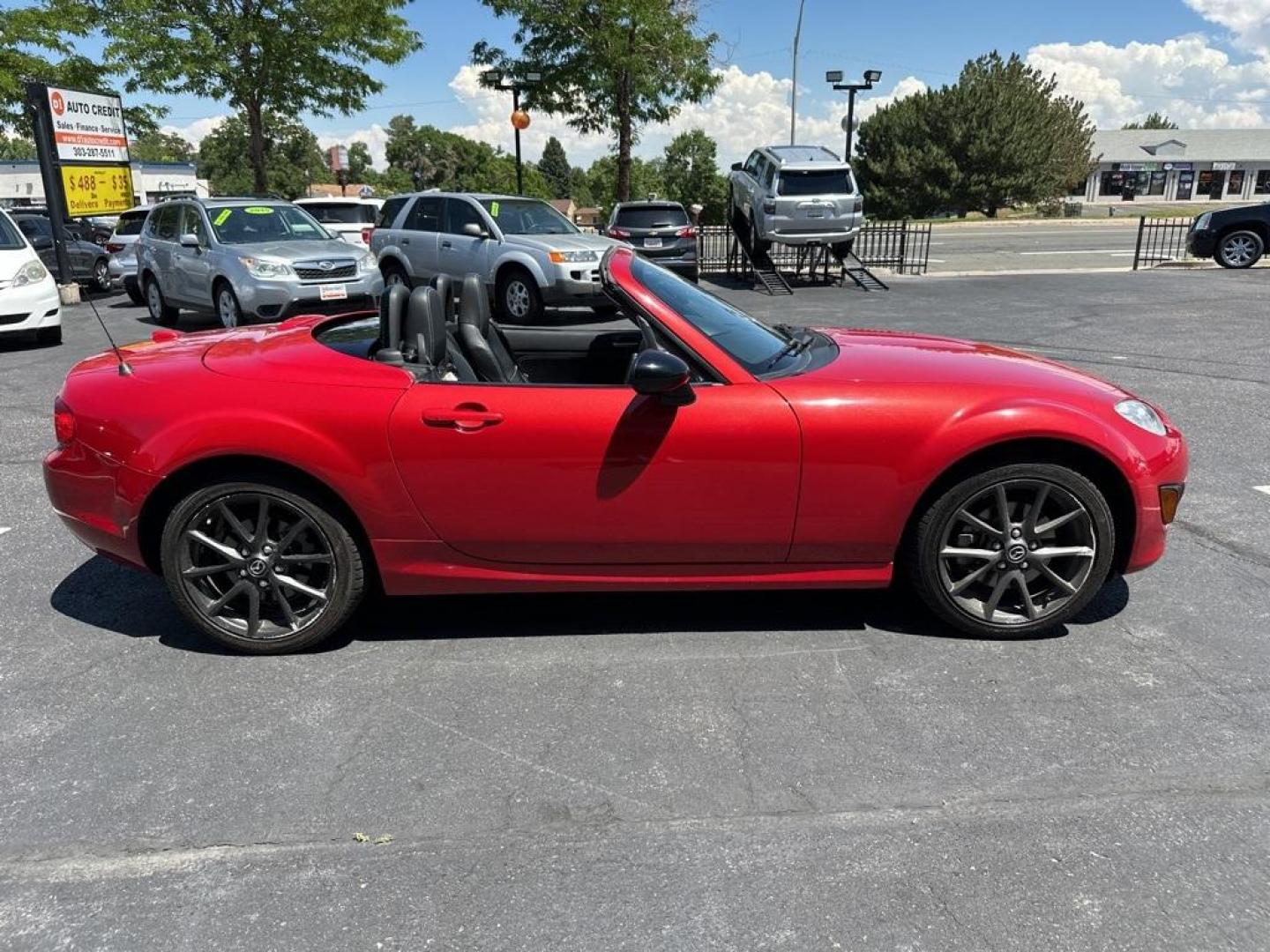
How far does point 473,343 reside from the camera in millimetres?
3670

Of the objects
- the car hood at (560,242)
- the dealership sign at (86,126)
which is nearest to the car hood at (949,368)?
the car hood at (560,242)

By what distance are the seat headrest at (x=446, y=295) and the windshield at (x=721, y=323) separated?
2.56ft

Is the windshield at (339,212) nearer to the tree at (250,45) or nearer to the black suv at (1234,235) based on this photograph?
the tree at (250,45)

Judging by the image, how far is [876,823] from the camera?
256 centimetres

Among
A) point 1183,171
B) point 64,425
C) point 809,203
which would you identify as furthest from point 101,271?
point 1183,171

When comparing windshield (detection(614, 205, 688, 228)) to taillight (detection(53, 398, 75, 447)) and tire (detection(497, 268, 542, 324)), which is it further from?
taillight (detection(53, 398, 75, 447))

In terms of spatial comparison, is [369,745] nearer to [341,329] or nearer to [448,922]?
[448,922]

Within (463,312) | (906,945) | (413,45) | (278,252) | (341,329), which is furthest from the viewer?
(413,45)

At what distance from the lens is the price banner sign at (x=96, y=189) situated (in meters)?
15.4

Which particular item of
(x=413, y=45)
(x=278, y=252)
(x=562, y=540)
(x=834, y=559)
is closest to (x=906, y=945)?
(x=834, y=559)

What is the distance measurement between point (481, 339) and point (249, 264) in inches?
338

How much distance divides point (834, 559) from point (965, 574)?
1.68 ft

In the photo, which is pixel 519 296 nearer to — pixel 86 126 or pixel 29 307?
pixel 29 307

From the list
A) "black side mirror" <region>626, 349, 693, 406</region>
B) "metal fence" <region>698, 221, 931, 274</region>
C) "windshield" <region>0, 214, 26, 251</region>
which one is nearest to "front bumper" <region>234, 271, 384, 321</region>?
"windshield" <region>0, 214, 26, 251</region>
